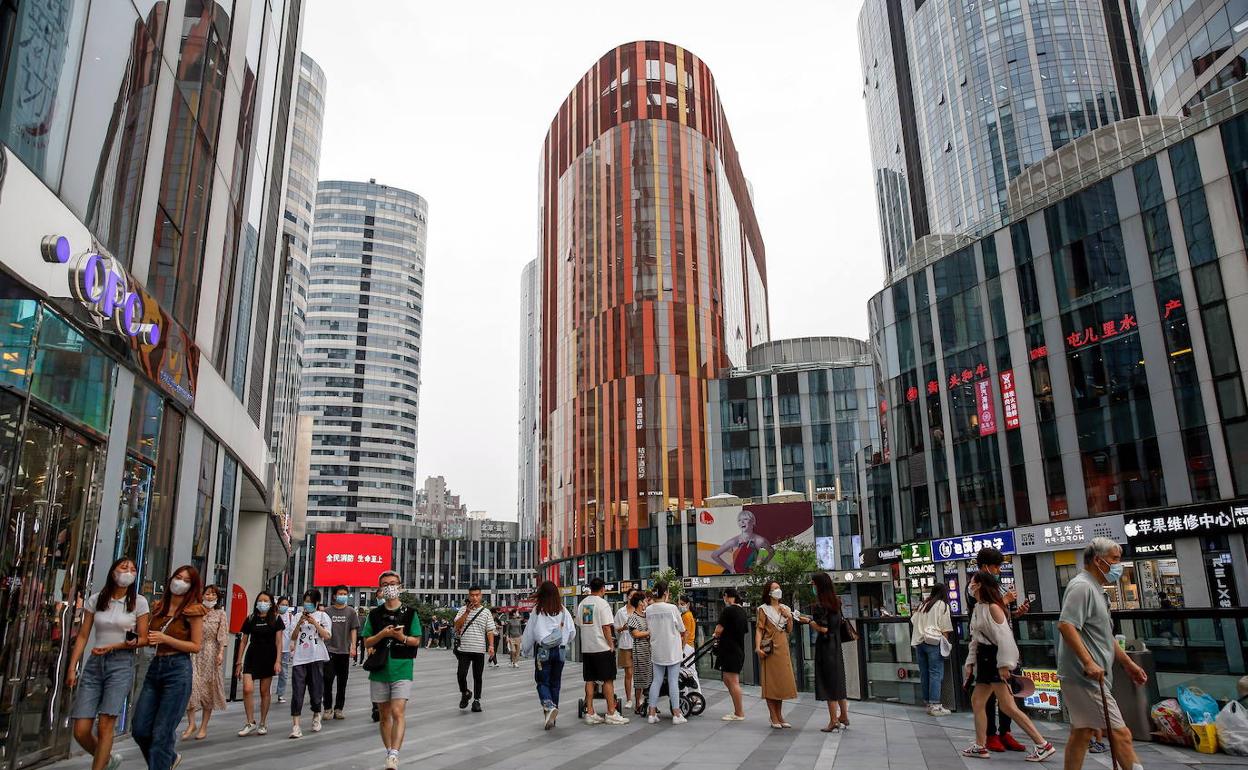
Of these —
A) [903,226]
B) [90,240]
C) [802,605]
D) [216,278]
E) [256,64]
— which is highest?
[903,226]

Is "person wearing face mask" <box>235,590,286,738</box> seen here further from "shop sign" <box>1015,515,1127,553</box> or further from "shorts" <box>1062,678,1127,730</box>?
"shop sign" <box>1015,515,1127,553</box>

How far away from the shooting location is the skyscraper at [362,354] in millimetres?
131500

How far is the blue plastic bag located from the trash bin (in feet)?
1.12

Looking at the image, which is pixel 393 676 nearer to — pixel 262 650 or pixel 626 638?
pixel 262 650

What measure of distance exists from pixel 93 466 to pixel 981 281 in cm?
3428

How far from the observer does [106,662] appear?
21.8ft

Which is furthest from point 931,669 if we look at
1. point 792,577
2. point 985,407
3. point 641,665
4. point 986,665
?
point 792,577

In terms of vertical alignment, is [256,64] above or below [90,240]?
above

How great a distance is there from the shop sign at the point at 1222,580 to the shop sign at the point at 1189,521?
0.85 meters

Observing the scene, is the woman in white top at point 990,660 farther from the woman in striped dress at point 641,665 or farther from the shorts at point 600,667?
the woman in striped dress at point 641,665

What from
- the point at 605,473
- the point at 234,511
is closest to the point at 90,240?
the point at 234,511

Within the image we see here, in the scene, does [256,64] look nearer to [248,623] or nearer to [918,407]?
[248,623]

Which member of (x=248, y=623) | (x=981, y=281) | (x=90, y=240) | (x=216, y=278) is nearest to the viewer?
(x=90, y=240)

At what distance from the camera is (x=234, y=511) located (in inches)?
753
